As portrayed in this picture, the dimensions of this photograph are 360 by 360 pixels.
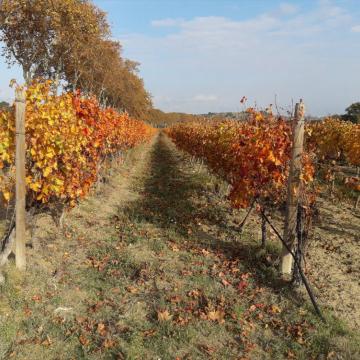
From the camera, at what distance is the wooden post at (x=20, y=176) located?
5090 mm

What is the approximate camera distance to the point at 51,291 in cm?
522

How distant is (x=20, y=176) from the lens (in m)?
5.25

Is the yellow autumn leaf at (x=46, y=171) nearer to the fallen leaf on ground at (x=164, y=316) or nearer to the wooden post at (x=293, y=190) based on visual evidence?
the fallen leaf on ground at (x=164, y=316)

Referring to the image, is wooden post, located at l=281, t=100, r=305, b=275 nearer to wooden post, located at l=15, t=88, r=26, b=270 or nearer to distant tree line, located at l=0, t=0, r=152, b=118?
wooden post, located at l=15, t=88, r=26, b=270

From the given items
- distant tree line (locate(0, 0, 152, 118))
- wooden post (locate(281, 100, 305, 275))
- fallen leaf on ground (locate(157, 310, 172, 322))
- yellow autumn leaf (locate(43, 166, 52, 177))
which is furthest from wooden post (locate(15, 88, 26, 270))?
distant tree line (locate(0, 0, 152, 118))

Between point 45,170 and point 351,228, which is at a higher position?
point 45,170

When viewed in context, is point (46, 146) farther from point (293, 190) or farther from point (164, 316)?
point (293, 190)

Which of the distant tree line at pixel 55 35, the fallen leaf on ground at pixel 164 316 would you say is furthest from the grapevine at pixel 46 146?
the distant tree line at pixel 55 35

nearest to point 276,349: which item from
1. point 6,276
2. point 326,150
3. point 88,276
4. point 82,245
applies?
point 88,276

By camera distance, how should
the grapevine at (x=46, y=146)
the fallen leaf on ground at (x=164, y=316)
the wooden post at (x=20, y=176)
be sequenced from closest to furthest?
the fallen leaf on ground at (x=164, y=316) < the wooden post at (x=20, y=176) < the grapevine at (x=46, y=146)

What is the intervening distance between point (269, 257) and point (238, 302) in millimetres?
1553

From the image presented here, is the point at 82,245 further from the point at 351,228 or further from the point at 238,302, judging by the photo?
the point at 351,228

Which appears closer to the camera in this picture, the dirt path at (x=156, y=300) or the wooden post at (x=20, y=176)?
the dirt path at (x=156, y=300)

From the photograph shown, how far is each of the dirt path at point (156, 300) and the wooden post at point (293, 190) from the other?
0.32 metres
